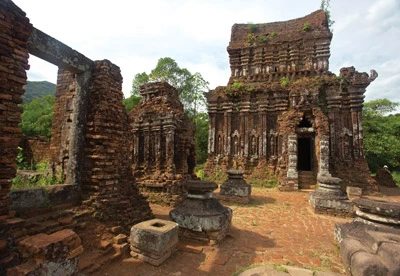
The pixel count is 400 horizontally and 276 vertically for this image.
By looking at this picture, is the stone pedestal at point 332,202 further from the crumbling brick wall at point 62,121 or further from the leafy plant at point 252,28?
the leafy plant at point 252,28

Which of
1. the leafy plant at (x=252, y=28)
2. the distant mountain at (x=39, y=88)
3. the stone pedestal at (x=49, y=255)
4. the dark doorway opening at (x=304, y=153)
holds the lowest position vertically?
the stone pedestal at (x=49, y=255)

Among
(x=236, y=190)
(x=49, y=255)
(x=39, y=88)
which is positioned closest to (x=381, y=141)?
(x=236, y=190)

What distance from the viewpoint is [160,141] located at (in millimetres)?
9680

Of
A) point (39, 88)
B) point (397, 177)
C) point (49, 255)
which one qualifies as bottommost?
point (397, 177)

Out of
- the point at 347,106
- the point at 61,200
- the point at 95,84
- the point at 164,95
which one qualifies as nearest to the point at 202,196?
the point at 61,200

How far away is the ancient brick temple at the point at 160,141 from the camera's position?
9.02 meters

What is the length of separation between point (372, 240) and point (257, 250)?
80.1 inches

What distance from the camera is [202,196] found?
18.0ft

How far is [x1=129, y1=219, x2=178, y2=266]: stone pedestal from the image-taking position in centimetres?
397

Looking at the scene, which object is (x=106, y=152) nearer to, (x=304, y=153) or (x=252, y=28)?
(x=304, y=153)

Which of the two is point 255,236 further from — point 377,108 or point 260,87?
point 377,108

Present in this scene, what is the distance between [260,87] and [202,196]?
471 inches

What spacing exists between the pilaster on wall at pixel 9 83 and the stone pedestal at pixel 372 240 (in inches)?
204

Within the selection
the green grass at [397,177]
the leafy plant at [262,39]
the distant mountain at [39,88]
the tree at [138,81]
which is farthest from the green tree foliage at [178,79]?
the distant mountain at [39,88]
